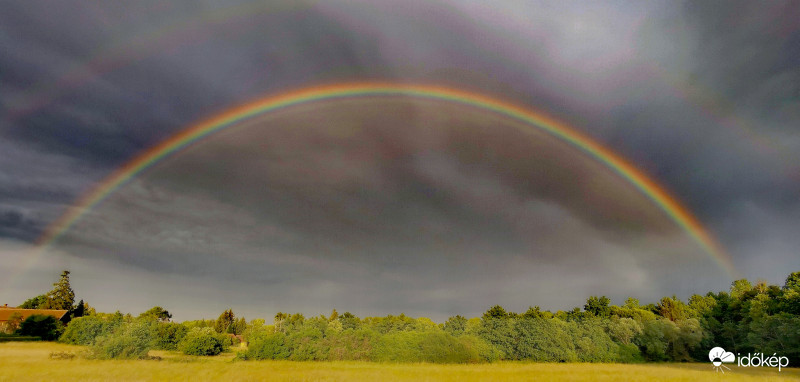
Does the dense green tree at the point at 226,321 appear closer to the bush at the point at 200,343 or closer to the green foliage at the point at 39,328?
the green foliage at the point at 39,328

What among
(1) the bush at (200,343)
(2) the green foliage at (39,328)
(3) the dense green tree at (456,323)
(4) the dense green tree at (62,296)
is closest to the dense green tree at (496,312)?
(3) the dense green tree at (456,323)

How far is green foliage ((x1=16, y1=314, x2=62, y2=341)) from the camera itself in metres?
64.5

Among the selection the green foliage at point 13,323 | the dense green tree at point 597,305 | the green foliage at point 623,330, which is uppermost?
the dense green tree at point 597,305

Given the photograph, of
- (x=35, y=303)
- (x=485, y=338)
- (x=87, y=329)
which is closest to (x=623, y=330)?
(x=485, y=338)

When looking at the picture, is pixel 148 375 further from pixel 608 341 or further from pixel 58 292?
pixel 58 292

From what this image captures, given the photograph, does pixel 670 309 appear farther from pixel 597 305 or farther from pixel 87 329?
pixel 87 329

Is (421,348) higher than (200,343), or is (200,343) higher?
(421,348)

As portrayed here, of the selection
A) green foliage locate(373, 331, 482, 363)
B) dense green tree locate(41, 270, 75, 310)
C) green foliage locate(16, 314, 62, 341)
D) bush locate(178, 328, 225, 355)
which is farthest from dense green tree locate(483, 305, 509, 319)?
dense green tree locate(41, 270, 75, 310)

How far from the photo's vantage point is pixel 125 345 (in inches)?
1389

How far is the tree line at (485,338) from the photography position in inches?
1608

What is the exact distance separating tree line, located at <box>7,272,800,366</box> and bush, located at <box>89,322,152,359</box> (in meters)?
0.08

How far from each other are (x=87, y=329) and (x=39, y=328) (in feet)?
70.8

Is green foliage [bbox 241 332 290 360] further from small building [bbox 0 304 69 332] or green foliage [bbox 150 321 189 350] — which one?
small building [bbox 0 304 69 332]

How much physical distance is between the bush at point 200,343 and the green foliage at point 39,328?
37.6 m
